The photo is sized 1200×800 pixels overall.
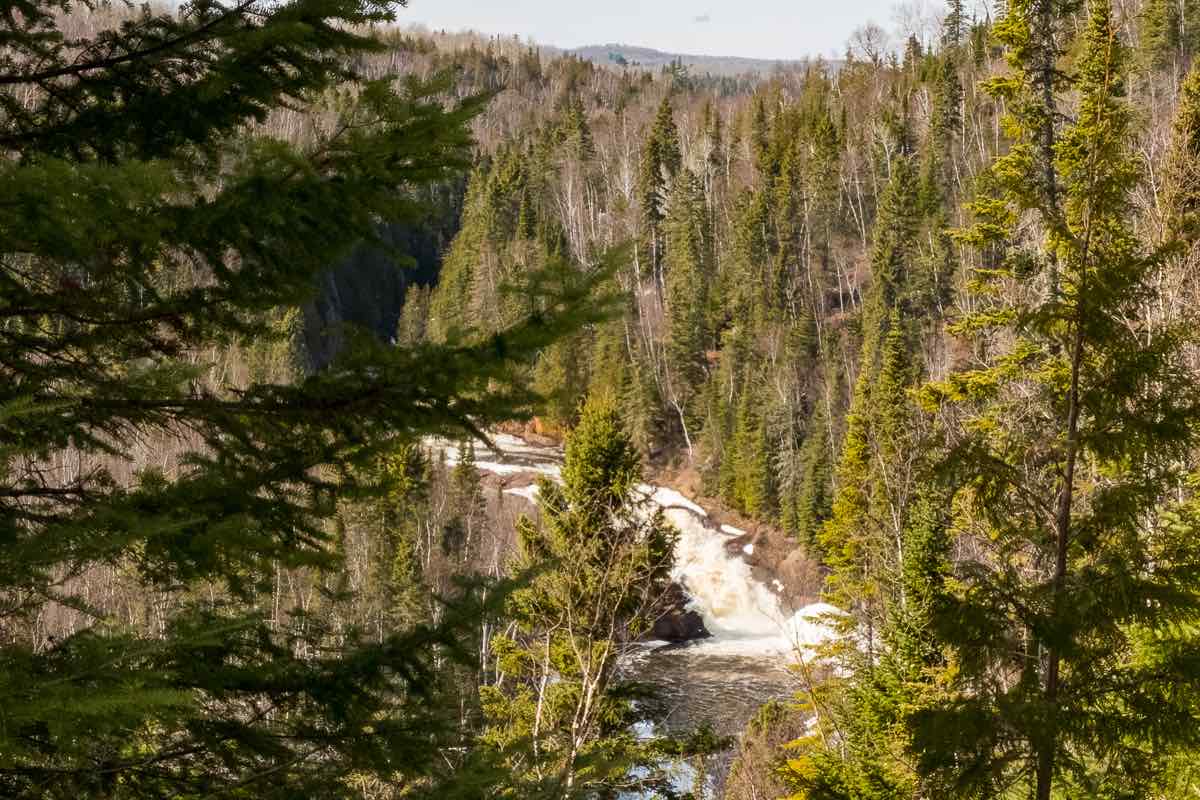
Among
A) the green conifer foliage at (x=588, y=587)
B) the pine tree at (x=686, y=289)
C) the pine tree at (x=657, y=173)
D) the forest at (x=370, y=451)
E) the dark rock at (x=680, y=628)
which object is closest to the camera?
the forest at (x=370, y=451)

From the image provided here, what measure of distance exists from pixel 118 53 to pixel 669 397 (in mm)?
55997

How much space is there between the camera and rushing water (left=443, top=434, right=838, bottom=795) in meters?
28.6

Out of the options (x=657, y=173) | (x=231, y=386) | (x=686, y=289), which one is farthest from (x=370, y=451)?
(x=657, y=173)

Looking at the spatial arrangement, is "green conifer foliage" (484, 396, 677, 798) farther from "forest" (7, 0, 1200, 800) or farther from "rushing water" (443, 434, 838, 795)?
"rushing water" (443, 434, 838, 795)

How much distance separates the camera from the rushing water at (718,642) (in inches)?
1125

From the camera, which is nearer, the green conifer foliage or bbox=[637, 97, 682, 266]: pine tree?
the green conifer foliage

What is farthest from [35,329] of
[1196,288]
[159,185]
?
[1196,288]

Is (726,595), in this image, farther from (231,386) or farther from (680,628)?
(231,386)

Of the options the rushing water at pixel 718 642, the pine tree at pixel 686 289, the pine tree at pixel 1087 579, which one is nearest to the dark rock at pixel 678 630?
the rushing water at pixel 718 642

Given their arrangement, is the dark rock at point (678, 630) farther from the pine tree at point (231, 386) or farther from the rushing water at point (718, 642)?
the pine tree at point (231, 386)

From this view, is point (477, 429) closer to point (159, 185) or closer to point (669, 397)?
point (159, 185)

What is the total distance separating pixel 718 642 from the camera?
38.7m

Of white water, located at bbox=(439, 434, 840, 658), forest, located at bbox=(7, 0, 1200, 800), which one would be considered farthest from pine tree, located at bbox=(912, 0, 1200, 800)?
white water, located at bbox=(439, 434, 840, 658)

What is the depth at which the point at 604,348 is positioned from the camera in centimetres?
6312
